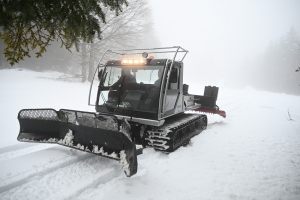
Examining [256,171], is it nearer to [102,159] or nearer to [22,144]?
[102,159]

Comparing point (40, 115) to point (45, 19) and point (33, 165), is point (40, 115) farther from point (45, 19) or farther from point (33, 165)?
point (45, 19)

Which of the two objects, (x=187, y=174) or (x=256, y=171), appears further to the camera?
(x=256, y=171)

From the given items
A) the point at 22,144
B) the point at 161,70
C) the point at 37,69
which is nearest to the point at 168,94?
the point at 161,70

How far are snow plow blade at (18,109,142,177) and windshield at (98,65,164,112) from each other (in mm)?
1090

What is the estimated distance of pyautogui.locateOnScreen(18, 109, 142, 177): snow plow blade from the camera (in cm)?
Result: 331

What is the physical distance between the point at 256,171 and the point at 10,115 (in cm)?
803

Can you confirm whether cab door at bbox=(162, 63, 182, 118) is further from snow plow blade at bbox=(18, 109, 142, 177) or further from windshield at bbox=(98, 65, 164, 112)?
snow plow blade at bbox=(18, 109, 142, 177)

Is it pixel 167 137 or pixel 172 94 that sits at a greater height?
pixel 172 94

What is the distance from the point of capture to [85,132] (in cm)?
386

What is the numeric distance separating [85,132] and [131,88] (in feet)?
5.47

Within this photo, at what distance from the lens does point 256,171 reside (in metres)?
4.03

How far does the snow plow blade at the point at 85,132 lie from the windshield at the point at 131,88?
3.58ft

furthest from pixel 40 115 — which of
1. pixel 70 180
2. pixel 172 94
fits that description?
pixel 172 94

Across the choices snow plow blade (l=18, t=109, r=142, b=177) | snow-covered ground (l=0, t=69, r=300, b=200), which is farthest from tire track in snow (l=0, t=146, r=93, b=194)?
snow plow blade (l=18, t=109, r=142, b=177)
